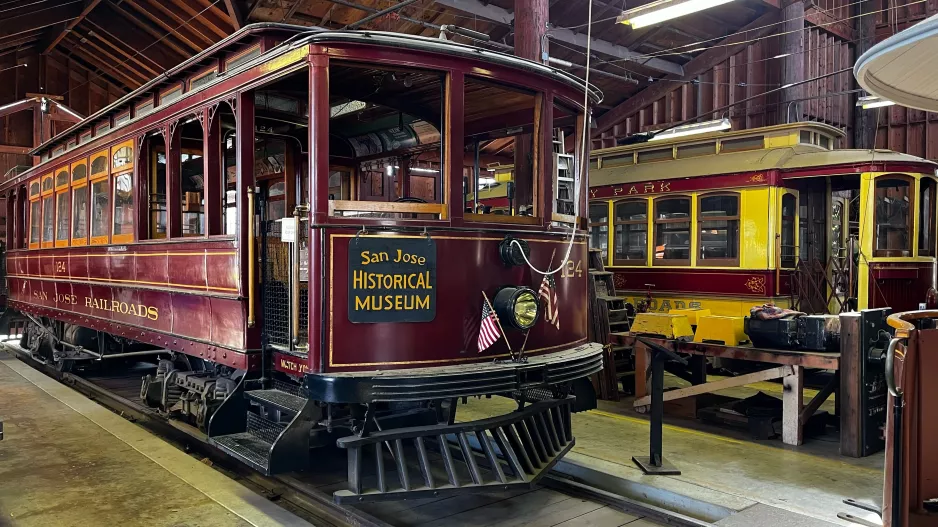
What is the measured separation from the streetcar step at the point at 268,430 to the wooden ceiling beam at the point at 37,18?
44.7 ft

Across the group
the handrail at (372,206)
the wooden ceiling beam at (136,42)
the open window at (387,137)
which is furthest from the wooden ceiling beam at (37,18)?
the handrail at (372,206)

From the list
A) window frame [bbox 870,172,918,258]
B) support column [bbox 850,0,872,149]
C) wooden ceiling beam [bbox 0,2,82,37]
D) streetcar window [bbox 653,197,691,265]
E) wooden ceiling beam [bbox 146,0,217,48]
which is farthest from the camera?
support column [bbox 850,0,872,149]

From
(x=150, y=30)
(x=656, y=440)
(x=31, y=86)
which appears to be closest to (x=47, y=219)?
(x=150, y=30)

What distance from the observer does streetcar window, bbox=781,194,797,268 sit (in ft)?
31.2

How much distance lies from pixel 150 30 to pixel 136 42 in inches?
41.6

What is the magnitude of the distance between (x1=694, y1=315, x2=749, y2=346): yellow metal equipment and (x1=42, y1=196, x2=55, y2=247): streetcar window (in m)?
8.25

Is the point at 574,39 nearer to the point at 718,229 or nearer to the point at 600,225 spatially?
the point at 600,225

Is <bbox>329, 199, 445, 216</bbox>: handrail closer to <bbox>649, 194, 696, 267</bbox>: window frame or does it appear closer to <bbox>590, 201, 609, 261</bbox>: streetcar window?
<bbox>649, 194, 696, 267</bbox>: window frame

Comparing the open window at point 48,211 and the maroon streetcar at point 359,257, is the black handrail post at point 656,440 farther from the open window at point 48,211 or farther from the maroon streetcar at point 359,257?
the open window at point 48,211

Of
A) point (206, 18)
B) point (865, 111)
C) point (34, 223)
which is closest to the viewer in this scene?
point (34, 223)

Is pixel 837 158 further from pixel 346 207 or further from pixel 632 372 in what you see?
pixel 346 207

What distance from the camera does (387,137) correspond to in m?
6.42

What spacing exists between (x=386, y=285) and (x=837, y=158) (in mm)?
7236

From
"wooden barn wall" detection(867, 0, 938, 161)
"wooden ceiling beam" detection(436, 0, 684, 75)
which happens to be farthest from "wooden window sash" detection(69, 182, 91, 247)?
"wooden barn wall" detection(867, 0, 938, 161)
